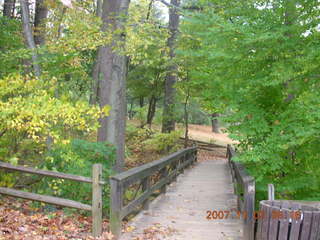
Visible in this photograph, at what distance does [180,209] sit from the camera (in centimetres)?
830

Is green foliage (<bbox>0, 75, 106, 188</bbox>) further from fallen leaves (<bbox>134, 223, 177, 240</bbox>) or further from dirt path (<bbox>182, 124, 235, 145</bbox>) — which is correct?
dirt path (<bbox>182, 124, 235, 145</bbox>)

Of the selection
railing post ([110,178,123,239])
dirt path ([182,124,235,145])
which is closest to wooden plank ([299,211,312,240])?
railing post ([110,178,123,239])

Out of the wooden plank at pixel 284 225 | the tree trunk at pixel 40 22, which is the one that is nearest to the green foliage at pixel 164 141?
the tree trunk at pixel 40 22

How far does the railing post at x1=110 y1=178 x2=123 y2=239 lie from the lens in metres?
5.71

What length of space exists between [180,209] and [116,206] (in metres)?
2.85

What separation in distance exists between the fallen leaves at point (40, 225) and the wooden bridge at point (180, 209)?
0.57 metres

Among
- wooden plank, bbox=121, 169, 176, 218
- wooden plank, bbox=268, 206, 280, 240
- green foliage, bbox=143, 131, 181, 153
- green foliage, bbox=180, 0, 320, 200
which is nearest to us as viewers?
wooden plank, bbox=268, 206, 280, 240

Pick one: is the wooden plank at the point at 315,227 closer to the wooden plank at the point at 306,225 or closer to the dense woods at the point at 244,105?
the wooden plank at the point at 306,225

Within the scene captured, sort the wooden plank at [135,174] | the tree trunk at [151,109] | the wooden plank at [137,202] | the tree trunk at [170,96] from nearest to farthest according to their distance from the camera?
the wooden plank at [135,174] → the wooden plank at [137,202] → the tree trunk at [170,96] → the tree trunk at [151,109]

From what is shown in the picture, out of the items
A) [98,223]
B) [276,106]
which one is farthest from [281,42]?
[98,223]

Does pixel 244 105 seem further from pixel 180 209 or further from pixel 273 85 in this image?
pixel 180 209

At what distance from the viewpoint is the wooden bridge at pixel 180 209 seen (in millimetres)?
5773

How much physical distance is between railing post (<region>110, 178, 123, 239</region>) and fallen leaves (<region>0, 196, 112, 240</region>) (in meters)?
0.13
